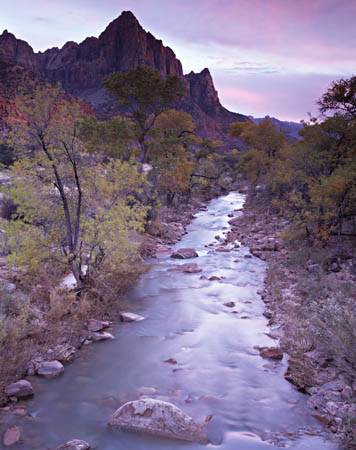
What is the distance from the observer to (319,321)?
7.18 metres


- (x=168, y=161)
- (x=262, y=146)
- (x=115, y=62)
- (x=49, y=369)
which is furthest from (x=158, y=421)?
(x=115, y=62)

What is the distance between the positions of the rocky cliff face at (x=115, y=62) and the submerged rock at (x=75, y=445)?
126m

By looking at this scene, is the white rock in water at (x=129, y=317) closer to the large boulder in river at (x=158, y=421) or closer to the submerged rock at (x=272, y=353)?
the submerged rock at (x=272, y=353)

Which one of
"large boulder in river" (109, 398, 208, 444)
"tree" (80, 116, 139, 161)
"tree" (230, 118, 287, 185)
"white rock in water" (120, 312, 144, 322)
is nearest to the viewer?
"large boulder in river" (109, 398, 208, 444)

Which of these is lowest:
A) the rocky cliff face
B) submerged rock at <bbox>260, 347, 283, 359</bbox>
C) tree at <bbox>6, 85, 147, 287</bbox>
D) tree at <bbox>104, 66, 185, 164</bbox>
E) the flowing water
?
the flowing water

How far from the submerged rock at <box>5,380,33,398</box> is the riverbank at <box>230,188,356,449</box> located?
5.25 meters

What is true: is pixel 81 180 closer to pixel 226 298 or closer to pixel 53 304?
pixel 53 304

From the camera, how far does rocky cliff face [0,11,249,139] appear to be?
13275 centimetres

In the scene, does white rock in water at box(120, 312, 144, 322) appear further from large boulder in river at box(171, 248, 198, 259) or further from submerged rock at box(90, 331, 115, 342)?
large boulder in river at box(171, 248, 198, 259)

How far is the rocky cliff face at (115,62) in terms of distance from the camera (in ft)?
436

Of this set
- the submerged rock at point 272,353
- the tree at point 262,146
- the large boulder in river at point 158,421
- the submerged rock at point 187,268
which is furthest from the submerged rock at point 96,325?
the tree at point 262,146

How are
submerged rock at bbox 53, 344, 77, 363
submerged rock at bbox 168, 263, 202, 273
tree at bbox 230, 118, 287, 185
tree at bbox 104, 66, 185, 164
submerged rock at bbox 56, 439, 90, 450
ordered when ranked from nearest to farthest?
submerged rock at bbox 56, 439, 90, 450, submerged rock at bbox 53, 344, 77, 363, submerged rock at bbox 168, 263, 202, 273, tree at bbox 104, 66, 185, 164, tree at bbox 230, 118, 287, 185

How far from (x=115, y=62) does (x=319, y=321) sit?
545ft

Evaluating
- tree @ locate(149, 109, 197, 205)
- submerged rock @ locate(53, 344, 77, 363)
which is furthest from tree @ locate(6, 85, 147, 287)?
tree @ locate(149, 109, 197, 205)
